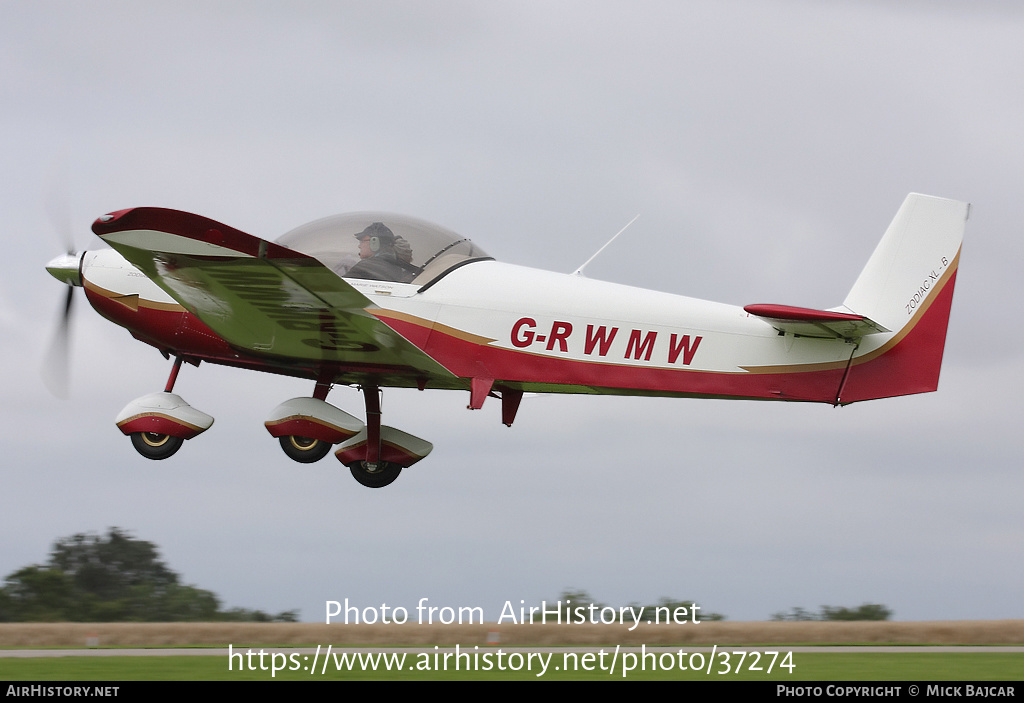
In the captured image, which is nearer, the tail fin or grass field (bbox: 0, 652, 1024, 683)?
the tail fin

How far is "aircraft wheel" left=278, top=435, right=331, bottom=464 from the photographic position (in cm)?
1028

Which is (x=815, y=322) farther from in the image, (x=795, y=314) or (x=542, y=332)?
(x=542, y=332)

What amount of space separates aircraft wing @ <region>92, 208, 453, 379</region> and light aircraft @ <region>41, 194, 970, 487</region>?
0.03 meters

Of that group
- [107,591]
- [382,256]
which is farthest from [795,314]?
[107,591]

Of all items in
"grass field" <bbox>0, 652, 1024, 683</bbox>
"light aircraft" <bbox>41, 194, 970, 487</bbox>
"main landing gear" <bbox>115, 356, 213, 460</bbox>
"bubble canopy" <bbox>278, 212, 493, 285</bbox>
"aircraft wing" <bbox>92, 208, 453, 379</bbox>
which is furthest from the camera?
"grass field" <bbox>0, 652, 1024, 683</bbox>

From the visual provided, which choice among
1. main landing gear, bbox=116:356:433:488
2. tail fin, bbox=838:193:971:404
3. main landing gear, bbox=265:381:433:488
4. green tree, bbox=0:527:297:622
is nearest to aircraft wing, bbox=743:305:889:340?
tail fin, bbox=838:193:971:404

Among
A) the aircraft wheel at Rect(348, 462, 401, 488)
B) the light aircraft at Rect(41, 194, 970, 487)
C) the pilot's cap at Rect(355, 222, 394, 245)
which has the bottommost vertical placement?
the aircraft wheel at Rect(348, 462, 401, 488)

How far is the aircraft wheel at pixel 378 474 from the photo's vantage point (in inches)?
434

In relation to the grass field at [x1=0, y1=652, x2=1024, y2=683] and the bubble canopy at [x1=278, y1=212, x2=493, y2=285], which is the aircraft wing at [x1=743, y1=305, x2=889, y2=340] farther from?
the grass field at [x1=0, y1=652, x2=1024, y2=683]

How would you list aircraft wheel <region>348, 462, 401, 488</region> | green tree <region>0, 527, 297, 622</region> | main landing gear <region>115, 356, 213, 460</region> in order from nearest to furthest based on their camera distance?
main landing gear <region>115, 356, 213, 460</region> → aircraft wheel <region>348, 462, 401, 488</region> → green tree <region>0, 527, 297, 622</region>

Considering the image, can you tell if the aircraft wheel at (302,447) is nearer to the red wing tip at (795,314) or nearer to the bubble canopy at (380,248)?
the bubble canopy at (380,248)

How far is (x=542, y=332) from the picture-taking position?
996 centimetres

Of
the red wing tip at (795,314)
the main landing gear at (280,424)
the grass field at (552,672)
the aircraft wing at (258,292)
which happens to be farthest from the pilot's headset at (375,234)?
the grass field at (552,672)

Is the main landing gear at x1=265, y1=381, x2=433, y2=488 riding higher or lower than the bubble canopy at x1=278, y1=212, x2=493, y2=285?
→ lower
